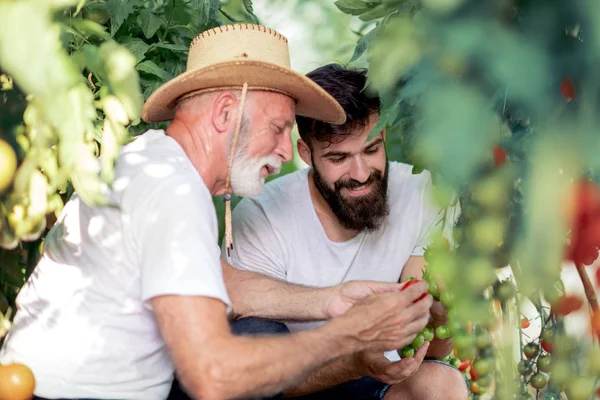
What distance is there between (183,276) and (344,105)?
1247 mm

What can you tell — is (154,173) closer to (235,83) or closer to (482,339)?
(235,83)

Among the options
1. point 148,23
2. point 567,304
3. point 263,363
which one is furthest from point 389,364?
point 148,23

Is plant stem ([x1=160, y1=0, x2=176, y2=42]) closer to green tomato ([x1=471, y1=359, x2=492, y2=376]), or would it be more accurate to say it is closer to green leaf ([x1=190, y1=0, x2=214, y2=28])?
green leaf ([x1=190, y1=0, x2=214, y2=28])

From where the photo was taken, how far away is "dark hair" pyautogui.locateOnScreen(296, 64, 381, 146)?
2.59m

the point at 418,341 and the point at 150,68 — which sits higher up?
the point at 150,68

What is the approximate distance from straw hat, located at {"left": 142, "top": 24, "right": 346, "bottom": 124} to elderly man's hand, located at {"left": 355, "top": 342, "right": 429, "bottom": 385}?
781mm

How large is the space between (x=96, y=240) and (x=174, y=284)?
29 centimetres

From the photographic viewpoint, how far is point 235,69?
6.49 feet

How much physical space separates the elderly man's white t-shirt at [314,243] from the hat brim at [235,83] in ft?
1.79

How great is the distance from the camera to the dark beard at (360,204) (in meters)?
2.60

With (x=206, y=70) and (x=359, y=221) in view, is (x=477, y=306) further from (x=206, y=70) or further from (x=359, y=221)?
(x=359, y=221)

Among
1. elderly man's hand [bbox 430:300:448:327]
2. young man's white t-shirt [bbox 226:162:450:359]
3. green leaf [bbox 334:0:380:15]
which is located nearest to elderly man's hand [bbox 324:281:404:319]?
elderly man's hand [bbox 430:300:448:327]

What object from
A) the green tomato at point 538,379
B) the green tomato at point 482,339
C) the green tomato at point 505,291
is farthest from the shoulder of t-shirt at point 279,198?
the green tomato at point 505,291

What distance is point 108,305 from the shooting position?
67.0 inches
